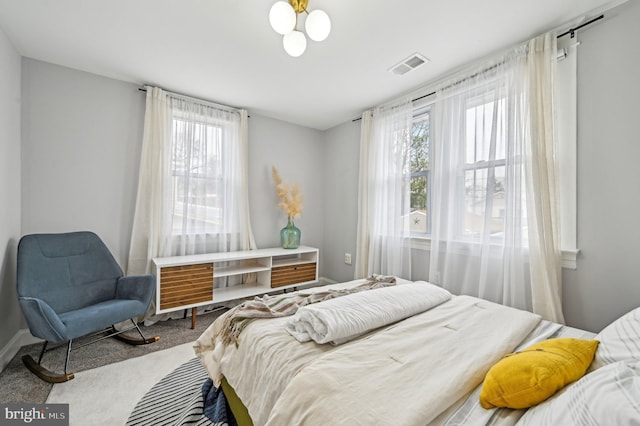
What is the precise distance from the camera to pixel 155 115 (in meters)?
2.73

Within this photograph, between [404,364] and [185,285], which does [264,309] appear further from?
[185,285]

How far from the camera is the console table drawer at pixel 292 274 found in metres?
3.18

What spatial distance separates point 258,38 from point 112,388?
104 inches

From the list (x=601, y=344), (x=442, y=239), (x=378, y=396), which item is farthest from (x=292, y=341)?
(x=442, y=239)

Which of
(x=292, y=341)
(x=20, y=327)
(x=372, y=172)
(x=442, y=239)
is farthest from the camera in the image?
(x=372, y=172)

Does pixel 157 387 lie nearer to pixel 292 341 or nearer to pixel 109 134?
pixel 292 341

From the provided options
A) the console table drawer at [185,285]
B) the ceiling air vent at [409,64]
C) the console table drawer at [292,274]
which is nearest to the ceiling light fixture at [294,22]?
the ceiling air vent at [409,64]

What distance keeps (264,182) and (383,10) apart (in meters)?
2.41

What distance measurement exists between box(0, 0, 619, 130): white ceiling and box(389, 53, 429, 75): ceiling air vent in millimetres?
57

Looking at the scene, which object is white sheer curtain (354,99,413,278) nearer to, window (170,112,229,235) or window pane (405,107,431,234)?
window pane (405,107,431,234)

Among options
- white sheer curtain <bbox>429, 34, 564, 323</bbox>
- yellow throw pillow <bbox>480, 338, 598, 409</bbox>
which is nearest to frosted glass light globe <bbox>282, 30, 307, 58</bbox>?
white sheer curtain <bbox>429, 34, 564, 323</bbox>

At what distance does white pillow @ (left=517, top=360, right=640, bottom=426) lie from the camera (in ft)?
1.79

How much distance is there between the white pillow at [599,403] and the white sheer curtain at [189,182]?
303 cm

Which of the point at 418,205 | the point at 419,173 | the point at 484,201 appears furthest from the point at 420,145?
the point at 484,201
